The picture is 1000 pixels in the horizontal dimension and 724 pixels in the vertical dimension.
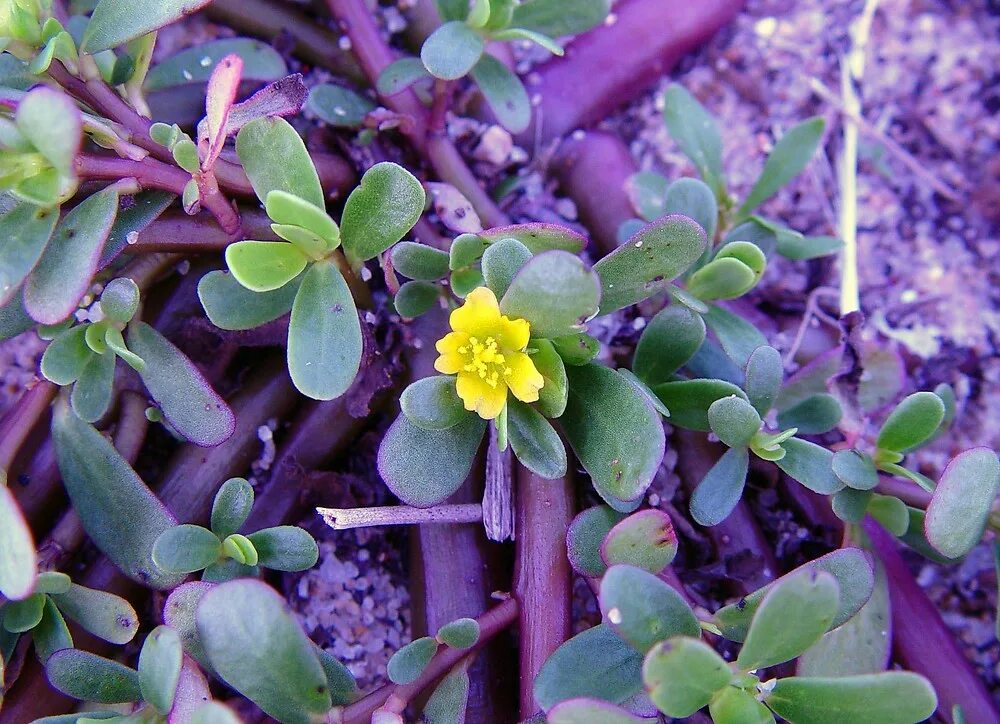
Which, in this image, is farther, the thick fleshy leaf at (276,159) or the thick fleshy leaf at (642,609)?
the thick fleshy leaf at (276,159)

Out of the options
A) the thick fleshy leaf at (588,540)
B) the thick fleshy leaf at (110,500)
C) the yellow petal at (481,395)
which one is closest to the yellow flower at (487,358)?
the yellow petal at (481,395)

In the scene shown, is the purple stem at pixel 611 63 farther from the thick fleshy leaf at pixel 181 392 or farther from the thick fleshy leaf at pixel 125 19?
the thick fleshy leaf at pixel 181 392

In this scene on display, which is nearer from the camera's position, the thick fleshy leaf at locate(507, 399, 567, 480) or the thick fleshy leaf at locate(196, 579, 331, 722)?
the thick fleshy leaf at locate(196, 579, 331, 722)

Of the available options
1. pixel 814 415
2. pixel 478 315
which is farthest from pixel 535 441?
pixel 814 415

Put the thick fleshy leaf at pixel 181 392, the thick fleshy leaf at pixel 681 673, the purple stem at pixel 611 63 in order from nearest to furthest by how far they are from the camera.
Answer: the thick fleshy leaf at pixel 681 673 → the thick fleshy leaf at pixel 181 392 → the purple stem at pixel 611 63

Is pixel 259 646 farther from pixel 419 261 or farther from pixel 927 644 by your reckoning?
pixel 927 644

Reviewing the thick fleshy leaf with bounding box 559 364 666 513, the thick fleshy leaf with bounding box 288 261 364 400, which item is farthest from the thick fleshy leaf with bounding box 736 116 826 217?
the thick fleshy leaf with bounding box 288 261 364 400

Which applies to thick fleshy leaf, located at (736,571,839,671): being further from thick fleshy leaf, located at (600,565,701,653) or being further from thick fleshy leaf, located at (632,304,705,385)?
thick fleshy leaf, located at (632,304,705,385)
